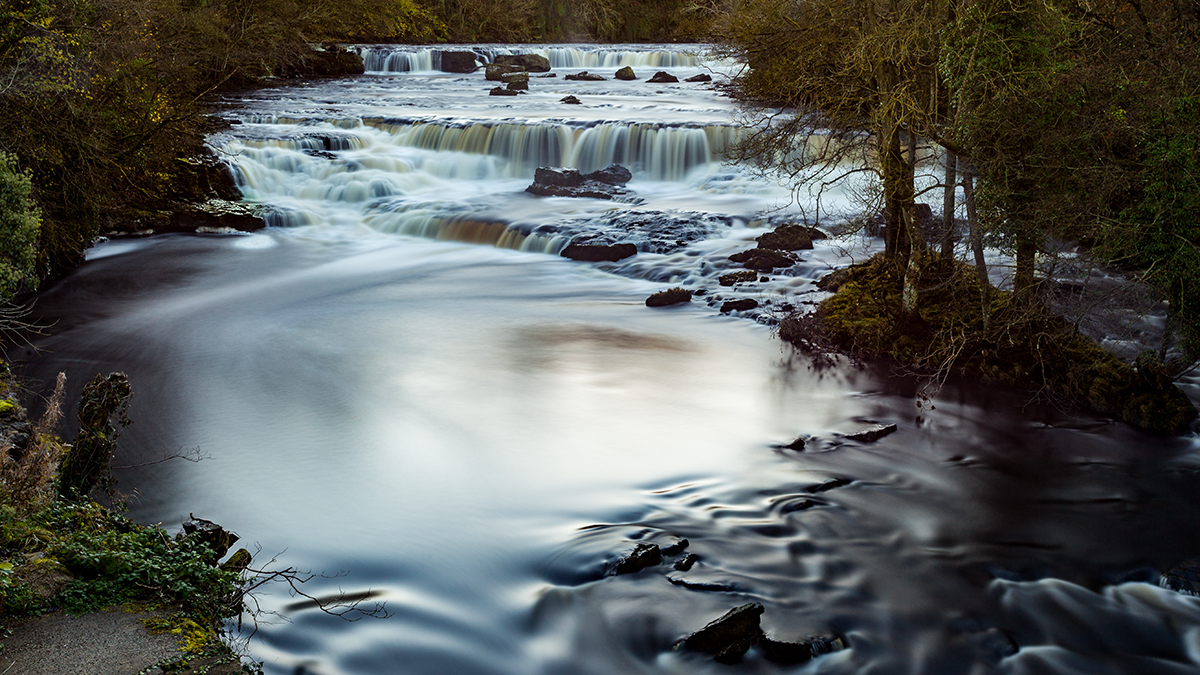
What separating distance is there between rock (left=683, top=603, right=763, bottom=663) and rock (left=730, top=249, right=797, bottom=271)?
34.7 feet

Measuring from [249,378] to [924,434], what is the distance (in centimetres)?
893

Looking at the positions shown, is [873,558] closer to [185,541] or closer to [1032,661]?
[1032,661]

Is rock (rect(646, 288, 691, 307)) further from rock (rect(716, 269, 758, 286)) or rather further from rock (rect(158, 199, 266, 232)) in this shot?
rock (rect(158, 199, 266, 232))

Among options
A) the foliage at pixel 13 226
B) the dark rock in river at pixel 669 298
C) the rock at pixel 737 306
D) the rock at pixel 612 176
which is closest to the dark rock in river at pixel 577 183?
the rock at pixel 612 176

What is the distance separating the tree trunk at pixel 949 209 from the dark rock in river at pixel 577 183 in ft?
36.6

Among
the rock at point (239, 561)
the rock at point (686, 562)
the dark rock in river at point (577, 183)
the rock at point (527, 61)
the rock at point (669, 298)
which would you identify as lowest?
the rock at point (686, 562)

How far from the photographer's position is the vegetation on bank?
540cm

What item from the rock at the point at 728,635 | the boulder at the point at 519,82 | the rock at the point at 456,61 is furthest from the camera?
the rock at the point at 456,61

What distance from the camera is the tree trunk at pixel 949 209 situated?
1093cm

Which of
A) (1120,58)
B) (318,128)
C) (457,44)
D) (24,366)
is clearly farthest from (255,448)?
(457,44)

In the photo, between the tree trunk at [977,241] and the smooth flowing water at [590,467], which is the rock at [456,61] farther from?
the tree trunk at [977,241]

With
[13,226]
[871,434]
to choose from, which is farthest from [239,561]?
[871,434]

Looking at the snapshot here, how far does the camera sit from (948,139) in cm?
1072

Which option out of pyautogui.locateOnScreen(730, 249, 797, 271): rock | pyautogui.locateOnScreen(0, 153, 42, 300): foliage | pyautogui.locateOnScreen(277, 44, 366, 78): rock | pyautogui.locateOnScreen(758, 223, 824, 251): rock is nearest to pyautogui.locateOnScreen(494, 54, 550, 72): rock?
pyautogui.locateOnScreen(277, 44, 366, 78): rock
